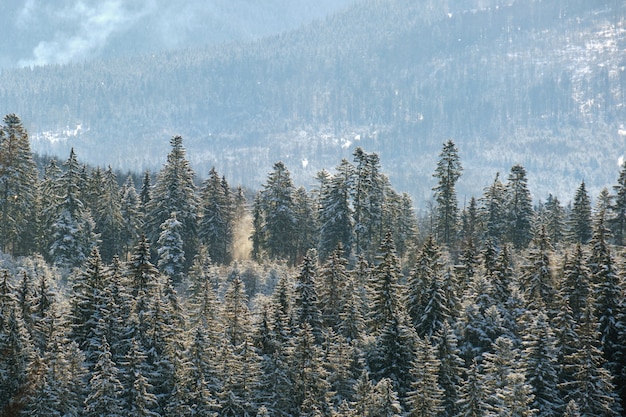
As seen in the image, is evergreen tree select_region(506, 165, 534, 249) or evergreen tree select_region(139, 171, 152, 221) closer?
evergreen tree select_region(139, 171, 152, 221)

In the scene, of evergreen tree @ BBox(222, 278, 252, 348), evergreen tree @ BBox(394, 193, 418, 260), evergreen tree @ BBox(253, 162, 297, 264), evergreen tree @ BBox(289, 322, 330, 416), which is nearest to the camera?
evergreen tree @ BBox(289, 322, 330, 416)

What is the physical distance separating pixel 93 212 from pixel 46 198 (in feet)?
26.8

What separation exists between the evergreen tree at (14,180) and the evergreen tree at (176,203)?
43.7ft

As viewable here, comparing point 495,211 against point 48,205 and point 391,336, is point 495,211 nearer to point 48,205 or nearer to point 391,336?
point 391,336

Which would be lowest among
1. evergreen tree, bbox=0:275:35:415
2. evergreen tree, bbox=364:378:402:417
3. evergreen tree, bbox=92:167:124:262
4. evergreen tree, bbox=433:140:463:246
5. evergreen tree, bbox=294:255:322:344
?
evergreen tree, bbox=364:378:402:417

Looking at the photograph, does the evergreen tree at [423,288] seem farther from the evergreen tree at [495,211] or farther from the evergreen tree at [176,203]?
the evergreen tree at [495,211]

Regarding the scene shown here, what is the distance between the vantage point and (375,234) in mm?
103562

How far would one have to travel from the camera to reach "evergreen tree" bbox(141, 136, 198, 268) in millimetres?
97250

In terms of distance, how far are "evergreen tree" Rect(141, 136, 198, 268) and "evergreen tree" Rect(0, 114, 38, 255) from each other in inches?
524

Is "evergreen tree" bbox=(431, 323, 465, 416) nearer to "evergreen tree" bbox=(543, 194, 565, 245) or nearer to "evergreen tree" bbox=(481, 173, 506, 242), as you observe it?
"evergreen tree" bbox=(481, 173, 506, 242)

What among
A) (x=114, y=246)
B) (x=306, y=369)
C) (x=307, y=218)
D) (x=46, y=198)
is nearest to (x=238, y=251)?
(x=307, y=218)

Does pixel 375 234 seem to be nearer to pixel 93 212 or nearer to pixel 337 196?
pixel 337 196

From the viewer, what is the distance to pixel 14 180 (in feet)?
288

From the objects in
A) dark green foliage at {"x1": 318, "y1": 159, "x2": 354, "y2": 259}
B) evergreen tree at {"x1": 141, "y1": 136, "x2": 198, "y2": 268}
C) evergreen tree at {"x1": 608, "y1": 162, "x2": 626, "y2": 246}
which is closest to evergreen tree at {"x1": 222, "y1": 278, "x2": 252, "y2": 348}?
evergreen tree at {"x1": 141, "y1": 136, "x2": 198, "y2": 268}
